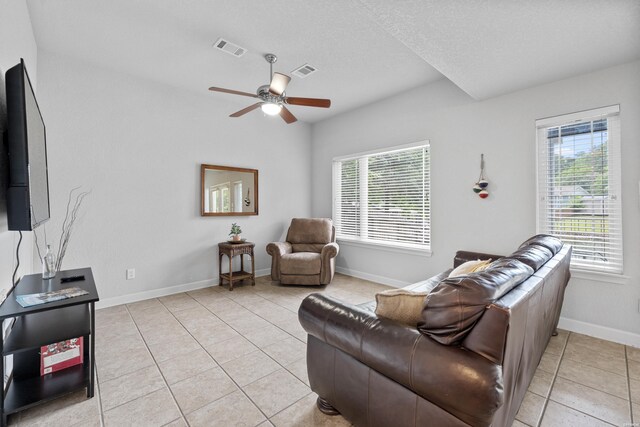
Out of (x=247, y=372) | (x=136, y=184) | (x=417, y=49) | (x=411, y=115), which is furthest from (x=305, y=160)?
(x=247, y=372)

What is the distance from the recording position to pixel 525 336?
1.37 meters

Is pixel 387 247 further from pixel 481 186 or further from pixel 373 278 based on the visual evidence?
pixel 481 186

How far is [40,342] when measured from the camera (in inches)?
63.9

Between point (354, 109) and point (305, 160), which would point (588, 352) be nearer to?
point (354, 109)

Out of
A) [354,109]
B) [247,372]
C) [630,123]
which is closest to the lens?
[247,372]

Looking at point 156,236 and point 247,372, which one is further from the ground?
point 156,236

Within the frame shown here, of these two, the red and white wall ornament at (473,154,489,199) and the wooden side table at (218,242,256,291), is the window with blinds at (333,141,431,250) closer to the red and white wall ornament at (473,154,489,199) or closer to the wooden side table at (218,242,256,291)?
the red and white wall ornament at (473,154,489,199)

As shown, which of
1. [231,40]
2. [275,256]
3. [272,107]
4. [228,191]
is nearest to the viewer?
[231,40]

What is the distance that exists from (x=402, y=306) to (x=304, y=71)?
300 cm

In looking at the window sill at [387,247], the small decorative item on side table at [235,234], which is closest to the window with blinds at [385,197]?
the window sill at [387,247]

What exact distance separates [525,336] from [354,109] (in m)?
4.17

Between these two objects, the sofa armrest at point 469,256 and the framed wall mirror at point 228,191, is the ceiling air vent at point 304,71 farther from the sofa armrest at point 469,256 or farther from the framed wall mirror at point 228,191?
the sofa armrest at point 469,256

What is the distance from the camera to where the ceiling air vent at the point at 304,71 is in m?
3.33

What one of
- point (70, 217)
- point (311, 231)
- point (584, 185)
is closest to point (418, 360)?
point (584, 185)
